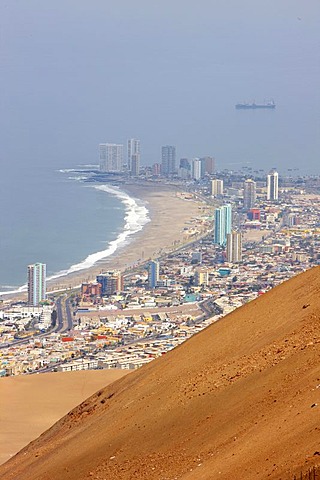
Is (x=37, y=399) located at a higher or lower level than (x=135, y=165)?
higher

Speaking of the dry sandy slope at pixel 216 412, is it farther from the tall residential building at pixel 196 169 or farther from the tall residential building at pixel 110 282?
the tall residential building at pixel 196 169

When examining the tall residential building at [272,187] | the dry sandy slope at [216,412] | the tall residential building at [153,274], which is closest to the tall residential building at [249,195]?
the tall residential building at [272,187]

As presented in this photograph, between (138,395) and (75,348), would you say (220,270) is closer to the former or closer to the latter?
(75,348)

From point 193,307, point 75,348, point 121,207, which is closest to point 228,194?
point 121,207

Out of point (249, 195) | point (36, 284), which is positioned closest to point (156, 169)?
point (249, 195)

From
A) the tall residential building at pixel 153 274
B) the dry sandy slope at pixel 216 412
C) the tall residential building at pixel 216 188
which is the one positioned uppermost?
the dry sandy slope at pixel 216 412

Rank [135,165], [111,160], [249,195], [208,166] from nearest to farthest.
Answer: [249,195]
[135,165]
[208,166]
[111,160]

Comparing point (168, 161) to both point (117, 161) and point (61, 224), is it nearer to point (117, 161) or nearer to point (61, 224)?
point (117, 161)
